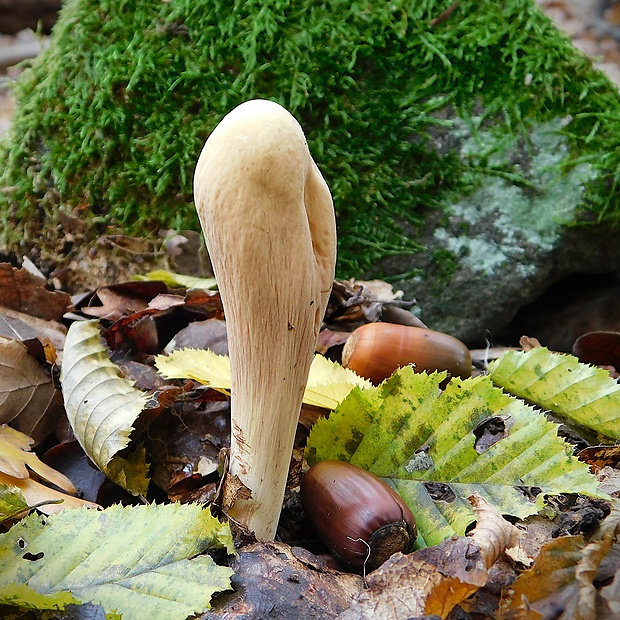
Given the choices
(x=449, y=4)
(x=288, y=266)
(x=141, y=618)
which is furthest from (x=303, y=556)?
(x=449, y=4)

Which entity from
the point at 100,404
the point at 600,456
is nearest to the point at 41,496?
the point at 100,404

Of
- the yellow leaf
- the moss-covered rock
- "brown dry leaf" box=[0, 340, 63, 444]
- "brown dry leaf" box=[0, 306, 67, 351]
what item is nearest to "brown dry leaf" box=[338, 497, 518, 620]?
the yellow leaf

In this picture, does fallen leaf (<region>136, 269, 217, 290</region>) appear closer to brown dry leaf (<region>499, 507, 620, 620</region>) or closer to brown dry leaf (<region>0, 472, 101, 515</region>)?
brown dry leaf (<region>0, 472, 101, 515</region>)

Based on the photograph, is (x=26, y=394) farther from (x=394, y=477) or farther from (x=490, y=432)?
(x=490, y=432)

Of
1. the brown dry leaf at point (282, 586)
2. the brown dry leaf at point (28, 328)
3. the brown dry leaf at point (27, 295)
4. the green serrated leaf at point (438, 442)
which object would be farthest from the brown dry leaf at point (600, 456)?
the brown dry leaf at point (27, 295)

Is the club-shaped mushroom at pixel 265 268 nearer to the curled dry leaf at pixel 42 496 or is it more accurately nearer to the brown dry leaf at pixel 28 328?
the curled dry leaf at pixel 42 496

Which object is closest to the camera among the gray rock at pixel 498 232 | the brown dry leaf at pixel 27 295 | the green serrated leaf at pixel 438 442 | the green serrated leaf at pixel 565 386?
the green serrated leaf at pixel 438 442

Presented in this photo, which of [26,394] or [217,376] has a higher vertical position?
[217,376]
